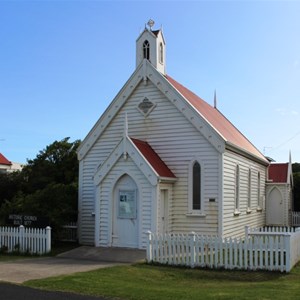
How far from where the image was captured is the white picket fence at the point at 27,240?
1855 centimetres

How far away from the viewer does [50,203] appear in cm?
2128

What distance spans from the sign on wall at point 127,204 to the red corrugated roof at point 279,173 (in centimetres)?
1675

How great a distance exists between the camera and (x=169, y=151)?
21.2 metres

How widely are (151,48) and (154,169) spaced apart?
7.25 m

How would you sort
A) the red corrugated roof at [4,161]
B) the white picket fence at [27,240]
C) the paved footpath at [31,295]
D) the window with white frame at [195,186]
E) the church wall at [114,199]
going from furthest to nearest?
the red corrugated roof at [4,161] < the window with white frame at [195,186] < the church wall at [114,199] < the white picket fence at [27,240] < the paved footpath at [31,295]

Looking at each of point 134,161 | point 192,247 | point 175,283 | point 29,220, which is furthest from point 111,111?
point 175,283

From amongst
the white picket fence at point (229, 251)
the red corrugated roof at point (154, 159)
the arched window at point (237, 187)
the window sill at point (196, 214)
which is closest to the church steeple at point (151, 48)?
the red corrugated roof at point (154, 159)

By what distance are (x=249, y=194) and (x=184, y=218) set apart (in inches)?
271

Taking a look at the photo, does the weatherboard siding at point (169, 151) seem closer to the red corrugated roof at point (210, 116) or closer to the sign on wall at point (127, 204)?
the red corrugated roof at point (210, 116)

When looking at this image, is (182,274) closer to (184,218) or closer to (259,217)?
(184,218)

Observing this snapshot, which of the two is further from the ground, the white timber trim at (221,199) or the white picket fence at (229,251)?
the white timber trim at (221,199)

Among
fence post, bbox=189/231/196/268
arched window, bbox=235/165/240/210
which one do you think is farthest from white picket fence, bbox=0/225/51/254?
arched window, bbox=235/165/240/210

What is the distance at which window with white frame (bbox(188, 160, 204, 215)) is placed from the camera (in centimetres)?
2031

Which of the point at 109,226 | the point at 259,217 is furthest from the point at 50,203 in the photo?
the point at 259,217
